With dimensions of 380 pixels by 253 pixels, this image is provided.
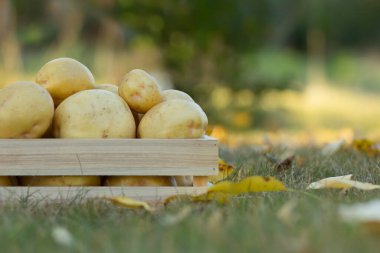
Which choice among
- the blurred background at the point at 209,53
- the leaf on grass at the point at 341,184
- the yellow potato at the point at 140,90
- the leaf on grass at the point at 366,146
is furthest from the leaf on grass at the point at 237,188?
the blurred background at the point at 209,53

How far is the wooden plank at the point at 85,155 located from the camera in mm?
2025

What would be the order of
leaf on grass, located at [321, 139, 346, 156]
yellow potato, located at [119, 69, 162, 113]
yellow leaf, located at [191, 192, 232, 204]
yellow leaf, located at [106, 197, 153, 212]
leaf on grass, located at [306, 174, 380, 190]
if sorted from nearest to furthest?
1. yellow leaf, located at [106, 197, 153, 212]
2. yellow leaf, located at [191, 192, 232, 204]
3. leaf on grass, located at [306, 174, 380, 190]
4. yellow potato, located at [119, 69, 162, 113]
5. leaf on grass, located at [321, 139, 346, 156]

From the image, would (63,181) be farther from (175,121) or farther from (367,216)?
(367,216)

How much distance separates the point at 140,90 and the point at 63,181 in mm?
355

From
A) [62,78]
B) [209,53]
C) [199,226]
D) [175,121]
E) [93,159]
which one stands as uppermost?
[209,53]

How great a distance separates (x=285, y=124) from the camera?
843 centimetres

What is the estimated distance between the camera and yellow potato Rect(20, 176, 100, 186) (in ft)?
6.79

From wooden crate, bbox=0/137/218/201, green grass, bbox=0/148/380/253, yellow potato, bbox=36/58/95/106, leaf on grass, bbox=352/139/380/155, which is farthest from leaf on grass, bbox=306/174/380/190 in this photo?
leaf on grass, bbox=352/139/380/155

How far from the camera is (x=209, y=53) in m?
7.34

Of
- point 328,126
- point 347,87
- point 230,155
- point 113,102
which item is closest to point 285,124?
point 328,126

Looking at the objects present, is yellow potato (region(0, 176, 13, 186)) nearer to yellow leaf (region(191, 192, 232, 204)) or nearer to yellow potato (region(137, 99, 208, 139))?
yellow potato (region(137, 99, 208, 139))

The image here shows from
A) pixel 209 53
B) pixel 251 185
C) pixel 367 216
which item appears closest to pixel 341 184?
pixel 251 185

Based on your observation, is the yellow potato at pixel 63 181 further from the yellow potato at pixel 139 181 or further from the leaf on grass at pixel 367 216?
the leaf on grass at pixel 367 216

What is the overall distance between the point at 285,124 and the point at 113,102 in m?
6.46
